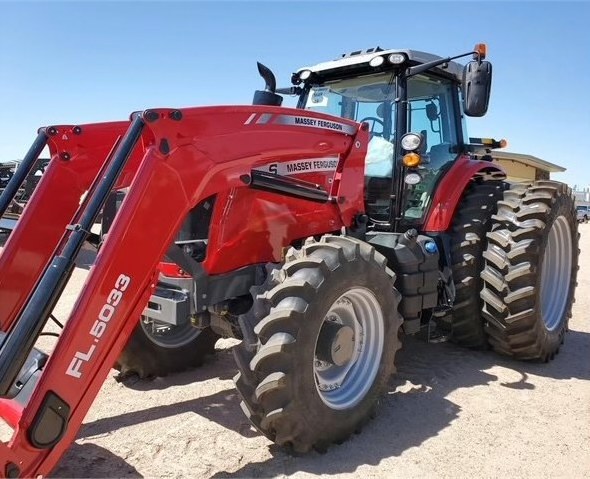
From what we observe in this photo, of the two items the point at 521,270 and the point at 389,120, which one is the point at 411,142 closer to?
the point at 389,120

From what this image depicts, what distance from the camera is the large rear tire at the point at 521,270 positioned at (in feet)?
13.8

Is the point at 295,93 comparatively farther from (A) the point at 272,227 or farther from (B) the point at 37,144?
(B) the point at 37,144

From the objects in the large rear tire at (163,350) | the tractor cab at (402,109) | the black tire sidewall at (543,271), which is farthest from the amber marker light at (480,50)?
the large rear tire at (163,350)

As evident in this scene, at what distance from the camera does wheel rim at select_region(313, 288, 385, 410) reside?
3221 mm

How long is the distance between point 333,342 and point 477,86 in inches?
89.1

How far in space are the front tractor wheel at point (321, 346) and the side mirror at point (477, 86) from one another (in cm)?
155

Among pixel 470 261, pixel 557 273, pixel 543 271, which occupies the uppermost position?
pixel 557 273

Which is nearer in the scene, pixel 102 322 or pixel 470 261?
pixel 102 322

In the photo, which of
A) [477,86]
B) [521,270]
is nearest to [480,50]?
[477,86]

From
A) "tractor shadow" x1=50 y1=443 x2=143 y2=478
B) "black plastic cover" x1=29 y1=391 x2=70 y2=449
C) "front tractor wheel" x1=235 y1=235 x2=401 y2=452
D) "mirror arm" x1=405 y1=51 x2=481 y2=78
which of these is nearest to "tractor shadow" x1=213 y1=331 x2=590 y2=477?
"front tractor wheel" x1=235 y1=235 x2=401 y2=452

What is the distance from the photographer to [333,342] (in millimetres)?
3064

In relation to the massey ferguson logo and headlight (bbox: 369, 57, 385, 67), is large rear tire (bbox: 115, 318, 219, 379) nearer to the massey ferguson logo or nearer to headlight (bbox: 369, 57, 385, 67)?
the massey ferguson logo

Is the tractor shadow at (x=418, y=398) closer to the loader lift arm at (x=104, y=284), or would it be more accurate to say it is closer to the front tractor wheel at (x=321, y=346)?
the front tractor wheel at (x=321, y=346)

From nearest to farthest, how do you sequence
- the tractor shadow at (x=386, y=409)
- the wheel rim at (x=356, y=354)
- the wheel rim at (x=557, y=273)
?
the tractor shadow at (x=386, y=409), the wheel rim at (x=356, y=354), the wheel rim at (x=557, y=273)
